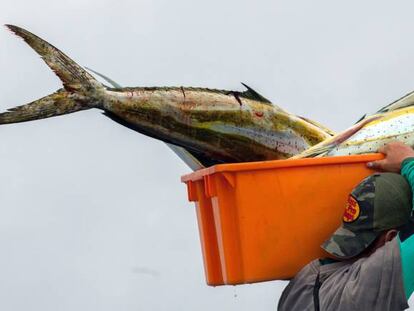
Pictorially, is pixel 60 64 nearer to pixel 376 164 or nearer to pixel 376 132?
pixel 376 132

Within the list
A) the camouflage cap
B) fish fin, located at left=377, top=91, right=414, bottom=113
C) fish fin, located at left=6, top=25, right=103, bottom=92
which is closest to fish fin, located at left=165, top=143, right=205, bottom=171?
fish fin, located at left=6, top=25, right=103, bottom=92

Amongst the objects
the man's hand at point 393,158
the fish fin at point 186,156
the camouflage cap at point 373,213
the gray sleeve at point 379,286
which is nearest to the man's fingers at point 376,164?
the man's hand at point 393,158

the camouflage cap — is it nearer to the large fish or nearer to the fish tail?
the large fish

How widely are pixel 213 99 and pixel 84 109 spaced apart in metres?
0.91

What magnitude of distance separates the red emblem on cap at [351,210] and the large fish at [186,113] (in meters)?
2.02

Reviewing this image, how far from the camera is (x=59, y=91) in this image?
19.8 feet

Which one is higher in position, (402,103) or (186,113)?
(186,113)

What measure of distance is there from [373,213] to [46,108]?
9.54 ft

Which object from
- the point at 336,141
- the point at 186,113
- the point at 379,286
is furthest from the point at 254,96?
the point at 379,286

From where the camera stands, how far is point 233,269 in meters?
3.96

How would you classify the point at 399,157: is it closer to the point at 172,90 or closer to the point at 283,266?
the point at 283,266

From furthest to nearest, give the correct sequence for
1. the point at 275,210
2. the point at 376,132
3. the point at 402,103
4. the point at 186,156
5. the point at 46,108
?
the point at 46,108, the point at 186,156, the point at 402,103, the point at 376,132, the point at 275,210

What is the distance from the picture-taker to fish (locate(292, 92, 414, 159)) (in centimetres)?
479

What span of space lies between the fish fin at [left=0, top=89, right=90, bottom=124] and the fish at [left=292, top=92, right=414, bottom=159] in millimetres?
1811
